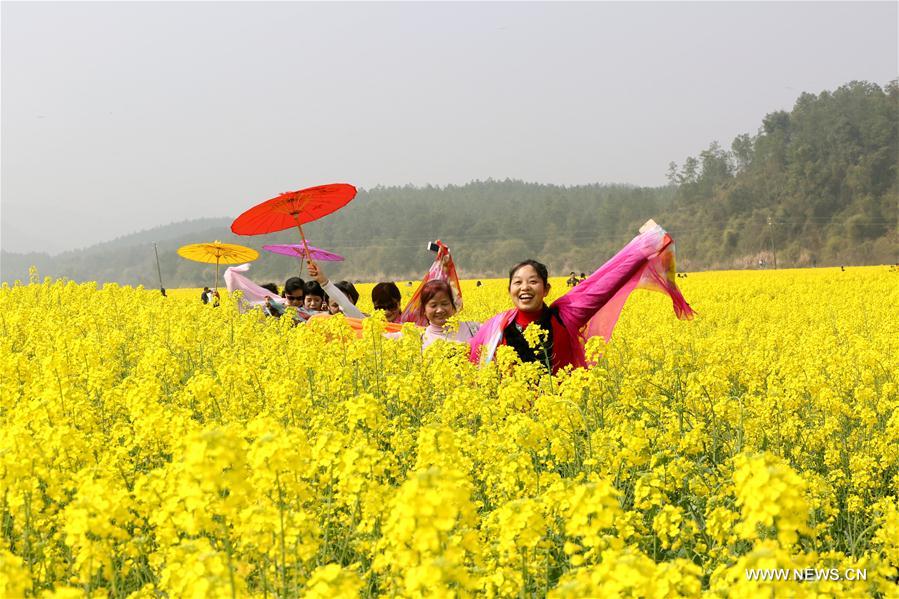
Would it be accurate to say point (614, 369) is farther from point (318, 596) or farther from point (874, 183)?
point (874, 183)

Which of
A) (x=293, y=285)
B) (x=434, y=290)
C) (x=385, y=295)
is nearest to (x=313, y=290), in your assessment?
(x=293, y=285)

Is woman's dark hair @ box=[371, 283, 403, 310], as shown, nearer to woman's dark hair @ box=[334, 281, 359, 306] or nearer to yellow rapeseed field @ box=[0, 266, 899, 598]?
yellow rapeseed field @ box=[0, 266, 899, 598]

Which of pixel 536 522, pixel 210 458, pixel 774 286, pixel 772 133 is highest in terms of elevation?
pixel 772 133

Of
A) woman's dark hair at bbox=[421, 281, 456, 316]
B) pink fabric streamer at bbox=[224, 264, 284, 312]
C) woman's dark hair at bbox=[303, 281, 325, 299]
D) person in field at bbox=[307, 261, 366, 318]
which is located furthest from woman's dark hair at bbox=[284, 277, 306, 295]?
woman's dark hair at bbox=[421, 281, 456, 316]

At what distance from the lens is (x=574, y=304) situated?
21.1 feet

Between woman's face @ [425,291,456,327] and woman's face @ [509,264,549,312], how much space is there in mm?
890

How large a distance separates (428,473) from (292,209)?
686 cm

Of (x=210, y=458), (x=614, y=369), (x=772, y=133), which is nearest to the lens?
(x=210, y=458)

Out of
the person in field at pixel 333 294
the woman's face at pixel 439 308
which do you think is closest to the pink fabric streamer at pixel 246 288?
the person in field at pixel 333 294

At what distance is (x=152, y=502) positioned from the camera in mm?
2652

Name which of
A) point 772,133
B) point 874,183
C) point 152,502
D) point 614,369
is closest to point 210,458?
point 152,502

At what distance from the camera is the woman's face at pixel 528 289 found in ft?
19.7

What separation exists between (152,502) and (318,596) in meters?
1.24

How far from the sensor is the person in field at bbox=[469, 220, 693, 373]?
610 cm
